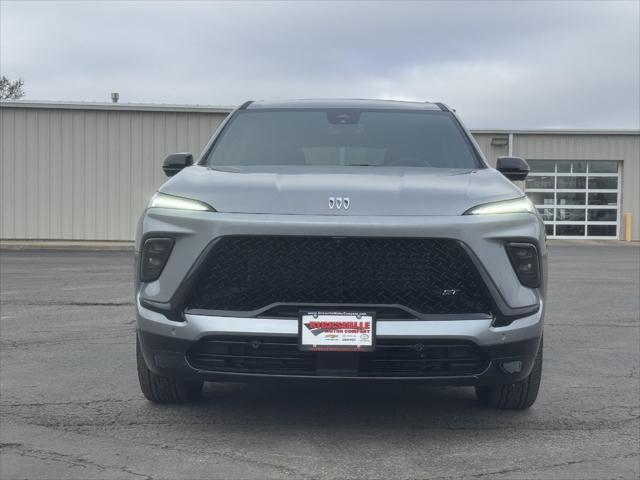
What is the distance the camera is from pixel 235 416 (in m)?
4.16

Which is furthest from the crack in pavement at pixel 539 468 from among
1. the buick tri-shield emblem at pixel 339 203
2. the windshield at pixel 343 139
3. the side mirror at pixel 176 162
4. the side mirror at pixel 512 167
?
the side mirror at pixel 176 162

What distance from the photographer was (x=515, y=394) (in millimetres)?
4246

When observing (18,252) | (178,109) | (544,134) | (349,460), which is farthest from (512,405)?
(544,134)

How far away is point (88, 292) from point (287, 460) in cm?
738

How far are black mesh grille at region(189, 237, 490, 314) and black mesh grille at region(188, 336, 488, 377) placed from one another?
0.53 ft

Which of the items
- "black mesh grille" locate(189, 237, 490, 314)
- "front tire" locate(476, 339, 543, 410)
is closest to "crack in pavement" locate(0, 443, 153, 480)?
"black mesh grille" locate(189, 237, 490, 314)

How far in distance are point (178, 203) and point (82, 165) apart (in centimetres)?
1949

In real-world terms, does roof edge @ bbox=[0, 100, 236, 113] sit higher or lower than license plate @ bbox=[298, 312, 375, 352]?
higher

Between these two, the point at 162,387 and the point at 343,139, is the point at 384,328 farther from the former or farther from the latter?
the point at 343,139

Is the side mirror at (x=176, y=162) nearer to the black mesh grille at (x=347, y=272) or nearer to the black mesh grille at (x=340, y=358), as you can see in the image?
the black mesh grille at (x=347, y=272)

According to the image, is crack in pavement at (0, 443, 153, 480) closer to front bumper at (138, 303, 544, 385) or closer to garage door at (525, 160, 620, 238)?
front bumper at (138, 303, 544, 385)

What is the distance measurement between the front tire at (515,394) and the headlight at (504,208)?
839 millimetres

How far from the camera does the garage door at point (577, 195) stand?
2845cm

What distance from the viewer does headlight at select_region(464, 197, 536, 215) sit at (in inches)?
142
